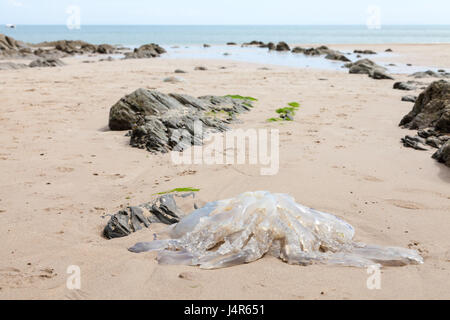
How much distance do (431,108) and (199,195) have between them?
517 centimetres

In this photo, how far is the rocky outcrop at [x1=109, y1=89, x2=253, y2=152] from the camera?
626 centimetres

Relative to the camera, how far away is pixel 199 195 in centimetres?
435

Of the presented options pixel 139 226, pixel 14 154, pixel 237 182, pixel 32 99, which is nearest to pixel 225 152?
pixel 237 182

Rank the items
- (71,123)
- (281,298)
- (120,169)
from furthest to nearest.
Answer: (71,123) → (120,169) → (281,298)

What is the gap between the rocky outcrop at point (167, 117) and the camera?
20.5ft

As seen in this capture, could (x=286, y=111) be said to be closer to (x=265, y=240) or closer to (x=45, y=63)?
(x=265, y=240)

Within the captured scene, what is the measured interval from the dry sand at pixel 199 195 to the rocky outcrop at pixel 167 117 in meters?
0.29

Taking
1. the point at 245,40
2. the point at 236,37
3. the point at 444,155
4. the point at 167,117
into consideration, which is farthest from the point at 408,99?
the point at 236,37

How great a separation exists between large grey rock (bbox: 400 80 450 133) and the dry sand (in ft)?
1.19

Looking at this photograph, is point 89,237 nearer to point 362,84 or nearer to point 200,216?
point 200,216

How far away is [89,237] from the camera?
3.45 metres

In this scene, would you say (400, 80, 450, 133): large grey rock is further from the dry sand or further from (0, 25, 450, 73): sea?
(0, 25, 450, 73): sea

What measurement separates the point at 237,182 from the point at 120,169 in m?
1.58

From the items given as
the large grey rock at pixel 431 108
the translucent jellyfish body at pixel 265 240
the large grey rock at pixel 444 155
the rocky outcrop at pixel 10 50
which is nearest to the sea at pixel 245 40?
the rocky outcrop at pixel 10 50
